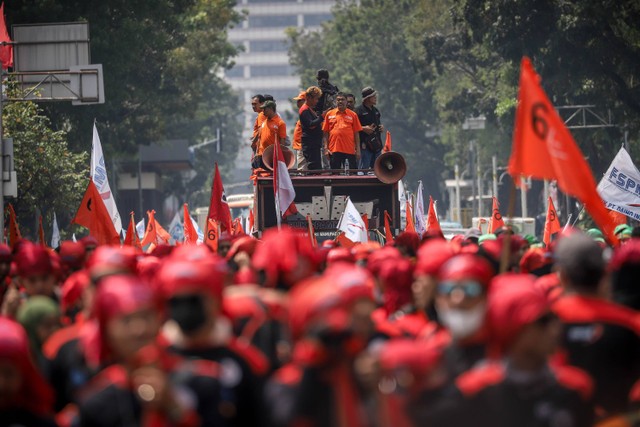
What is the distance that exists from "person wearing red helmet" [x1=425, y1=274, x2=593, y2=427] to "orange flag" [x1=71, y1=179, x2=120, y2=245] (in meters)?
13.2

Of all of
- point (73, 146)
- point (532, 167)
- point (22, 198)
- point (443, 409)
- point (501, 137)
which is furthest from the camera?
point (501, 137)

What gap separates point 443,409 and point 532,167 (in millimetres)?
4900

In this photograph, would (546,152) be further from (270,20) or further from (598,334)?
(270,20)

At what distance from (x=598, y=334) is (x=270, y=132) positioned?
52.4ft

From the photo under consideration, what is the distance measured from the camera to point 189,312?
6.13m

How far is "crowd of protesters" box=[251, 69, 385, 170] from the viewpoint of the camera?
22.7 metres

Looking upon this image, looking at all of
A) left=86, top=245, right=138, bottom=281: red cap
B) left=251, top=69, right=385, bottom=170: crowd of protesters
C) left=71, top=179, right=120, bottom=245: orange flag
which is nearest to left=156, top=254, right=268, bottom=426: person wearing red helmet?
left=86, top=245, right=138, bottom=281: red cap

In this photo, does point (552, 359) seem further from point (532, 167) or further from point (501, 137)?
point (501, 137)

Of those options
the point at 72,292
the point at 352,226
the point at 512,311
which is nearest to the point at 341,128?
the point at 352,226

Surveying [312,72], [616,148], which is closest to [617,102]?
[616,148]

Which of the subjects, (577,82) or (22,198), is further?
(577,82)

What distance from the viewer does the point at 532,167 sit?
10.7 m

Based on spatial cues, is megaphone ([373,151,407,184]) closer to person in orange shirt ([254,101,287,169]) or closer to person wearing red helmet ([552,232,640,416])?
person in orange shirt ([254,101,287,169])

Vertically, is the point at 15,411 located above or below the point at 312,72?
below
